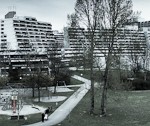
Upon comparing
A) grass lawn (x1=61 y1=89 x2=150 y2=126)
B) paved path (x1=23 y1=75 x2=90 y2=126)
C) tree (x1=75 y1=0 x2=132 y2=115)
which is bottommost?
paved path (x1=23 y1=75 x2=90 y2=126)

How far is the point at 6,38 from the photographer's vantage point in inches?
5812

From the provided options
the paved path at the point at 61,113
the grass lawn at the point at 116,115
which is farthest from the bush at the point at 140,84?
the paved path at the point at 61,113

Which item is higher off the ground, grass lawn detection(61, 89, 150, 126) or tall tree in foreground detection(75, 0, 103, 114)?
tall tree in foreground detection(75, 0, 103, 114)

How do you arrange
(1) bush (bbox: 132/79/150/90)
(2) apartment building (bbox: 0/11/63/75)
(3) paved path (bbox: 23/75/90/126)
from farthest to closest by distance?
(2) apartment building (bbox: 0/11/63/75) → (1) bush (bbox: 132/79/150/90) → (3) paved path (bbox: 23/75/90/126)

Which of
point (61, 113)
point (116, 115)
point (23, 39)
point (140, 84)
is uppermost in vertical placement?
point (23, 39)

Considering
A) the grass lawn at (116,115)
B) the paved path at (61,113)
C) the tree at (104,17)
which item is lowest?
the paved path at (61,113)

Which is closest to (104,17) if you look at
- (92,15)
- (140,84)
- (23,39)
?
(92,15)

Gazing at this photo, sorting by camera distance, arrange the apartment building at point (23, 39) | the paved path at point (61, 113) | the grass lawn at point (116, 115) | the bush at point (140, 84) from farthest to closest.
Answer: the apartment building at point (23, 39) → the bush at point (140, 84) → the paved path at point (61, 113) → the grass lawn at point (116, 115)

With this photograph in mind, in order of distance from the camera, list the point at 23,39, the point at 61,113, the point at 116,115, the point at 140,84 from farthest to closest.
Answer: the point at 23,39
the point at 140,84
the point at 61,113
the point at 116,115

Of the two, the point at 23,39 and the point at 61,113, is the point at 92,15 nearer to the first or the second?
the point at 61,113

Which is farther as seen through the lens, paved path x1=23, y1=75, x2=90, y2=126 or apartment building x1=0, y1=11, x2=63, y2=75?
apartment building x1=0, y1=11, x2=63, y2=75

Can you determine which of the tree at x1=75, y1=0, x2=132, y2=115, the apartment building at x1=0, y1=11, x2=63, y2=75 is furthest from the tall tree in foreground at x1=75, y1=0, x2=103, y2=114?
the apartment building at x1=0, y1=11, x2=63, y2=75

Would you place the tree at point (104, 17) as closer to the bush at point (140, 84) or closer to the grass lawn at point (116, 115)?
the grass lawn at point (116, 115)

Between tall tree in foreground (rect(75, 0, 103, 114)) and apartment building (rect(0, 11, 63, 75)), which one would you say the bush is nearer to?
tall tree in foreground (rect(75, 0, 103, 114))
